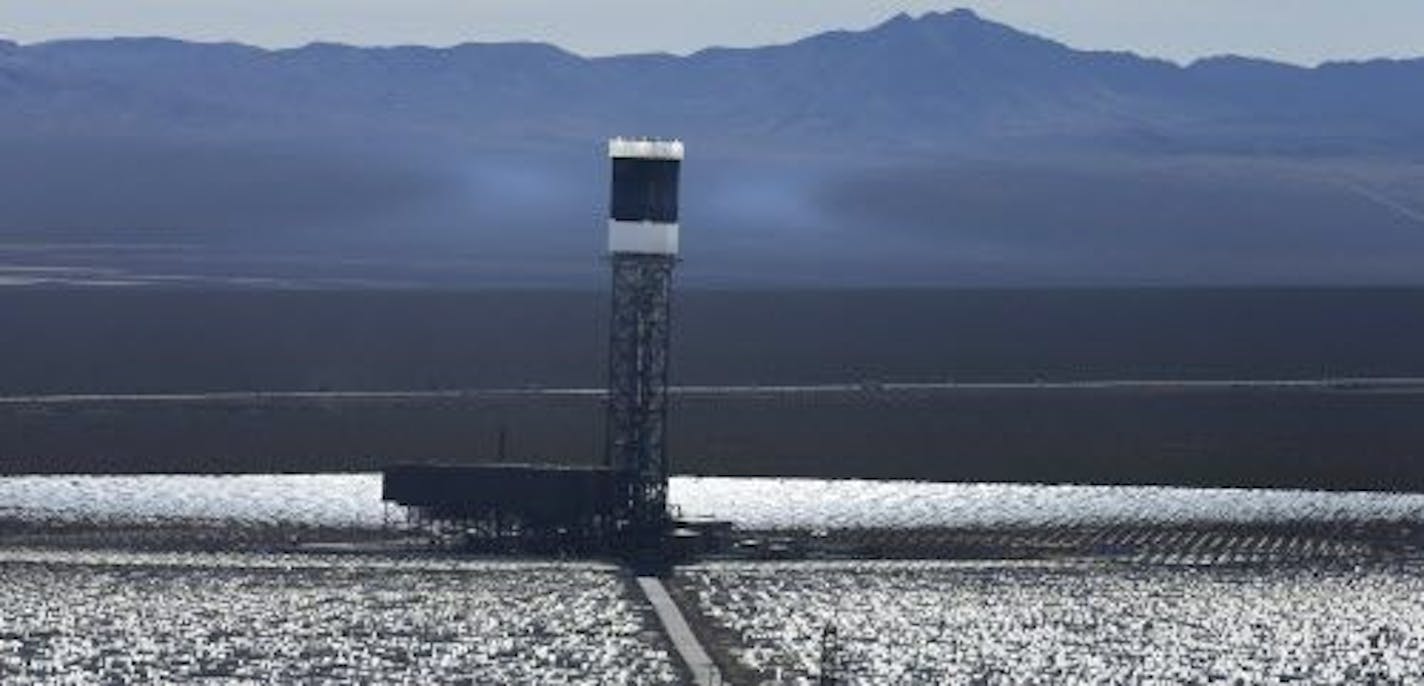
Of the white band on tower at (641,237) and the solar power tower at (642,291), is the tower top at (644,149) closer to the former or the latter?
the solar power tower at (642,291)

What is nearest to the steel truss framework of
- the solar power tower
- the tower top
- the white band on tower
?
the solar power tower

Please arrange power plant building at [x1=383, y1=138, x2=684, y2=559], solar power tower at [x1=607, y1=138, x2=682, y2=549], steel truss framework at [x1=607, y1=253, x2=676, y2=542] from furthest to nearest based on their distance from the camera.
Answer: solar power tower at [x1=607, y1=138, x2=682, y2=549], steel truss framework at [x1=607, y1=253, x2=676, y2=542], power plant building at [x1=383, y1=138, x2=684, y2=559]

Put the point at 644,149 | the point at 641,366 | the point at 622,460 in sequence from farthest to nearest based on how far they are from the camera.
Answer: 1. the point at 641,366
2. the point at 644,149
3. the point at 622,460

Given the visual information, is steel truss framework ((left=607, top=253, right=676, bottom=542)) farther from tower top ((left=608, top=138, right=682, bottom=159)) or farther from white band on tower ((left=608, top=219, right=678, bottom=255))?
tower top ((left=608, top=138, right=682, bottom=159))

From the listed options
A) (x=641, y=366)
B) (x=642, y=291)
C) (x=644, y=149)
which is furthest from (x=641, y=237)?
(x=641, y=366)

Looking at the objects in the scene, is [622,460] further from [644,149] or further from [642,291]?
[644,149]

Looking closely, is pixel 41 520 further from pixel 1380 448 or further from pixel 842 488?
pixel 1380 448
